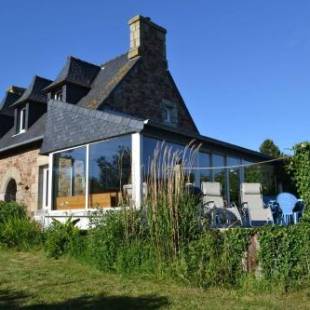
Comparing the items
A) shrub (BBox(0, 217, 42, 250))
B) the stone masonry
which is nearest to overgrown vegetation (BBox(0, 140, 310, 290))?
shrub (BBox(0, 217, 42, 250))

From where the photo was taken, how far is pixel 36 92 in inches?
779

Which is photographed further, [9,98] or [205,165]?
[9,98]

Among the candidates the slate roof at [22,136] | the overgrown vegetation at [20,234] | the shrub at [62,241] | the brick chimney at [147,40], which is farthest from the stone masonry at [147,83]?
the shrub at [62,241]

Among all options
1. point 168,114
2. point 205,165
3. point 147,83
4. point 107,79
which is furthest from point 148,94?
point 205,165

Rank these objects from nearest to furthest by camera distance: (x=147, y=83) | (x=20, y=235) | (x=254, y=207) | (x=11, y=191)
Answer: (x=20, y=235) < (x=254, y=207) < (x=147, y=83) < (x=11, y=191)

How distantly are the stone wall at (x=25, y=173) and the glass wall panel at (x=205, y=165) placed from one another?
5.74 metres

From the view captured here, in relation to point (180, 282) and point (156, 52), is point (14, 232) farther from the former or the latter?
point (156, 52)

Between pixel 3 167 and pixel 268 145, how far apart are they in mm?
17701

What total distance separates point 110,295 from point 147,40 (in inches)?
563

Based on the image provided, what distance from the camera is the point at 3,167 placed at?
18.3 m

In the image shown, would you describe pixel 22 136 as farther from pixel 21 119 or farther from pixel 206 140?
pixel 206 140

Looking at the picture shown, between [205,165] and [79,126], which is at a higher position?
[79,126]

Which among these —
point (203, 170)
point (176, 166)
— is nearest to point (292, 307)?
point (176, 166)

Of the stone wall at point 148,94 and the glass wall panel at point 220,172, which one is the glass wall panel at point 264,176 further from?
the stone wall at point 148,94
